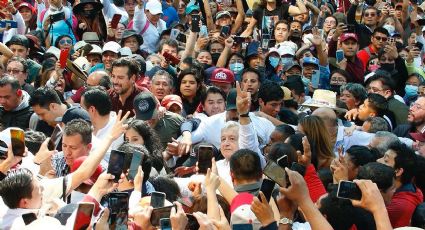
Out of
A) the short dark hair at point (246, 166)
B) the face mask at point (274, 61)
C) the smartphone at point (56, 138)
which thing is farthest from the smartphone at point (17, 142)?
the face mask at point (274, 61)

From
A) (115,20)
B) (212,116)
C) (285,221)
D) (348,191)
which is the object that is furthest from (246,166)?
(115,20)

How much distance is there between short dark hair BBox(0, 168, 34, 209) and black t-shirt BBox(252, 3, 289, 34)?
8.23 meters

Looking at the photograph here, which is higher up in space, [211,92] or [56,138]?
[56,138]

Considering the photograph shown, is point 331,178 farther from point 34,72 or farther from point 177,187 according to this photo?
point 34,72

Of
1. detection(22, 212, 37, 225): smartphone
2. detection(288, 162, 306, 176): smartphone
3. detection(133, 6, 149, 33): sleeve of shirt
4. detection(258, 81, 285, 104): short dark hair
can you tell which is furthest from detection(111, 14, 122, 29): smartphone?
detection(22, 212, 37, 225): smartphone

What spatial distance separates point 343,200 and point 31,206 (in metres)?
1.78

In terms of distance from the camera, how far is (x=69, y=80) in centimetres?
1070

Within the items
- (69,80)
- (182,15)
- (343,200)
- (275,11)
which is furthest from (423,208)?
(182,15)

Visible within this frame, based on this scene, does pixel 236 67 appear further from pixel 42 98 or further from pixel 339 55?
pixel 42 98

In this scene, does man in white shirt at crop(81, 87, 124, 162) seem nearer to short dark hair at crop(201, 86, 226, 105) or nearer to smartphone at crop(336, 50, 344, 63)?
short dark hair at crop(201, 86, 226, 105)

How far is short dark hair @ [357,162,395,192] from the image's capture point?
6301 mm

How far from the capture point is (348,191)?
5.27 m

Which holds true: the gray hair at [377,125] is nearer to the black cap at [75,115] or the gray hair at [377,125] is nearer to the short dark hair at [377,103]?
the short dark hair at [377,103]

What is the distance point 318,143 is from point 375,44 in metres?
5.63
